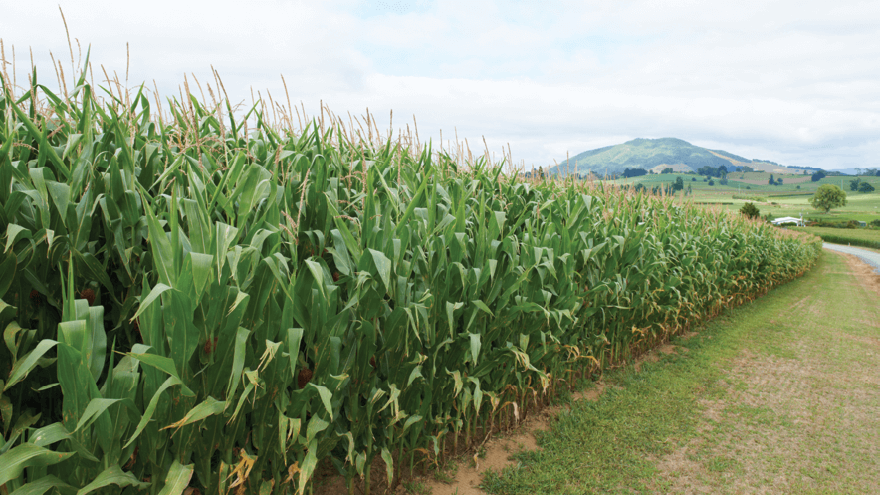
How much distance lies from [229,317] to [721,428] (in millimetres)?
4136

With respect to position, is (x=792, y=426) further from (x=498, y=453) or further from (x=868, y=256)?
(x=868, y=256)

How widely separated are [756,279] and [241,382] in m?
11.3

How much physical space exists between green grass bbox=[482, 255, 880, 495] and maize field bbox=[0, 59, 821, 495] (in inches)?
19.6

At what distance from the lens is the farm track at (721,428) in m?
3.03

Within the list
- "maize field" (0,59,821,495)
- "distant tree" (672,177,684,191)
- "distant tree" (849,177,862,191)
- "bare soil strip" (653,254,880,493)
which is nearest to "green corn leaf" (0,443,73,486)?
"maize field" (0,59,821,495)

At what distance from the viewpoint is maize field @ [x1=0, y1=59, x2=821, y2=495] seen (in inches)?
56.8

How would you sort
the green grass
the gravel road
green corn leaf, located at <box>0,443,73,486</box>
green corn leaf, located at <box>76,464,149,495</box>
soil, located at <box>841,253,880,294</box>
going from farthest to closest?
the gravel road → soil, located at <box>841,253,880,294</box> → the green grass → green corn leaf, located at <box>76,464,149,495</box> → green corn leaf, located at <box>0,443,73,486</box>

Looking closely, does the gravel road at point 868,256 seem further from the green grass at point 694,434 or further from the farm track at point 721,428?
the green grass at point 694,434

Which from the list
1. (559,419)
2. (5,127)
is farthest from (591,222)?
(5,127)

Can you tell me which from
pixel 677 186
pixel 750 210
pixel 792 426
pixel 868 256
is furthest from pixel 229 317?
pixel 677 186

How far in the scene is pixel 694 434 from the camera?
3664 mm

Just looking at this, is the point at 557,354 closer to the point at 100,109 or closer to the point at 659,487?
the point at 659,487

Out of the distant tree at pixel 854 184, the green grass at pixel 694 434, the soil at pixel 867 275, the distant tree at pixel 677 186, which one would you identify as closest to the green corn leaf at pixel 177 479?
the green grass at pixel 694 434

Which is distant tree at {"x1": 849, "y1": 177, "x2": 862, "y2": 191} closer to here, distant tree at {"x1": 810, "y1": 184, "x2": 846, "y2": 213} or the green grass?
distant tree at {"x1": 810, "y1": 184, "x2": 846, "y2": 213}
